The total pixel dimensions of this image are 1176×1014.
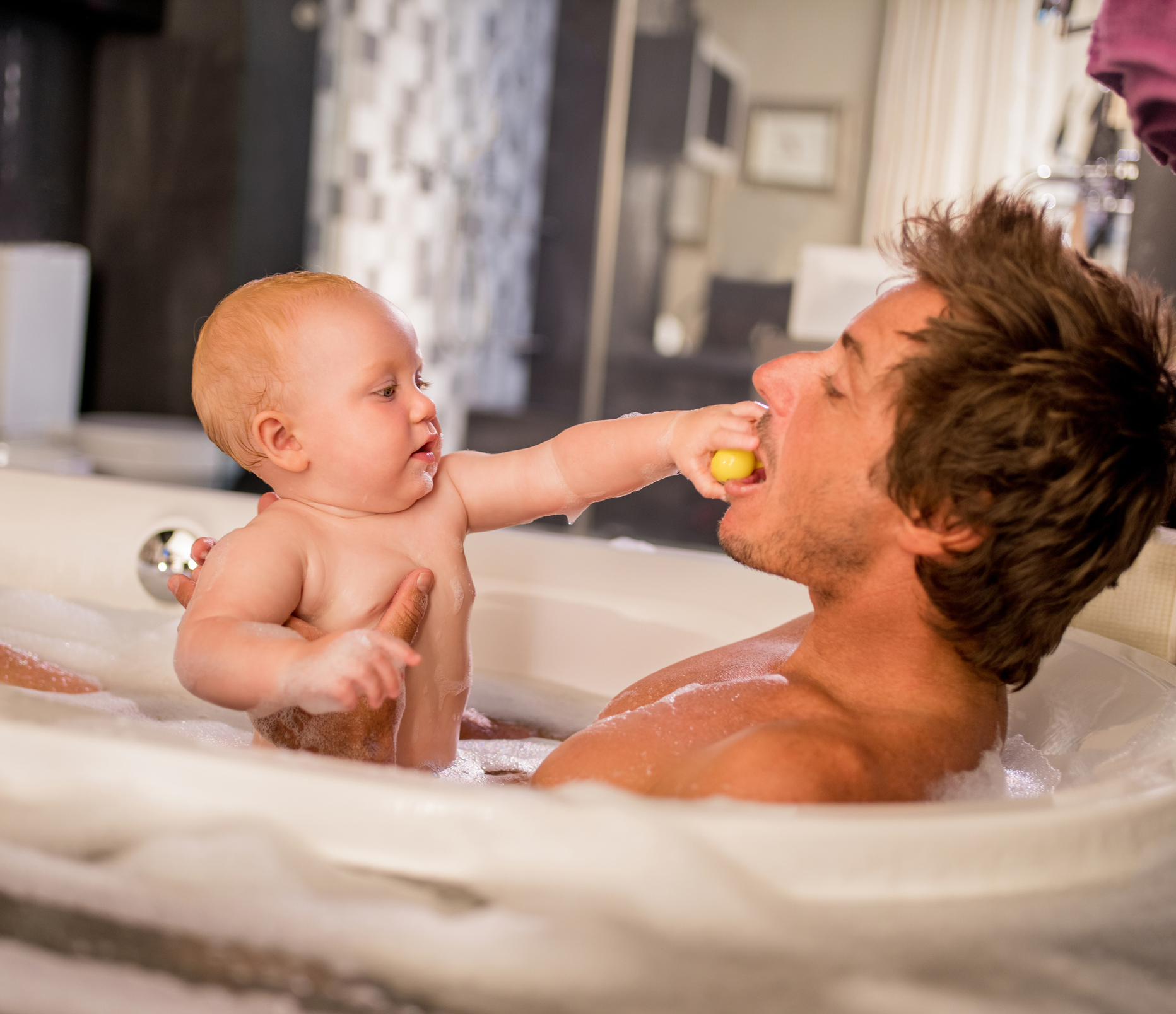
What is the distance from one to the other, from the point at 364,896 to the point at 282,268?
3.76 meters

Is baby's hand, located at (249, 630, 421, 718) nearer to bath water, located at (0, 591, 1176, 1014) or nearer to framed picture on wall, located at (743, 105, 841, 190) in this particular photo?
bath water, located at (0, 591, 1176, 1014)

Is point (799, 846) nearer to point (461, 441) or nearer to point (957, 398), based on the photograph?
point (957, 398)

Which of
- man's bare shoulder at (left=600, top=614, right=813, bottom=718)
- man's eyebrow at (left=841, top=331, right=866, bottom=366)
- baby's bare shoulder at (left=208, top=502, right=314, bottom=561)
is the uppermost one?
man's eyebrow at (left=841, top=331, right=866, bottom=366)

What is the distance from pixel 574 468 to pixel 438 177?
3.53 m

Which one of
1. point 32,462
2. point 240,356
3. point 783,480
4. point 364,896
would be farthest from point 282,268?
point 364,896

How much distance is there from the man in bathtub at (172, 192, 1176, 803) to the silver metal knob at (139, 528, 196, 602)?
93cm

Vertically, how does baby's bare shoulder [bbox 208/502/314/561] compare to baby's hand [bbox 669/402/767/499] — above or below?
below

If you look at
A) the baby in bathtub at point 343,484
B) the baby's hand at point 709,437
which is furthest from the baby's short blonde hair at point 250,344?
the baby's hand at point 709,437

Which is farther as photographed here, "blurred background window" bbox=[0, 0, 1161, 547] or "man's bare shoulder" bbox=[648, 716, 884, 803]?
"blurred background window" bbox=[0, 0, 1161, 547]

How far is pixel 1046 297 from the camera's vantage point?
37.2 inches

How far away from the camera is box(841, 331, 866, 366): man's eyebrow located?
1026 mm

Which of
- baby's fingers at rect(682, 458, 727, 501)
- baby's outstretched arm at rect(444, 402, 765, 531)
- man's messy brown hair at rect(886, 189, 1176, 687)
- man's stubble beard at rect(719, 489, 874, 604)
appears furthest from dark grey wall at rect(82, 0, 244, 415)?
man's messy brown hair at rect(886, 189, 1176, 687)

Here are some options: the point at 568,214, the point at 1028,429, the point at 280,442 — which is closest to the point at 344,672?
the point at 280,442

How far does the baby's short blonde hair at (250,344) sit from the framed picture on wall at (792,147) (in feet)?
9.13
